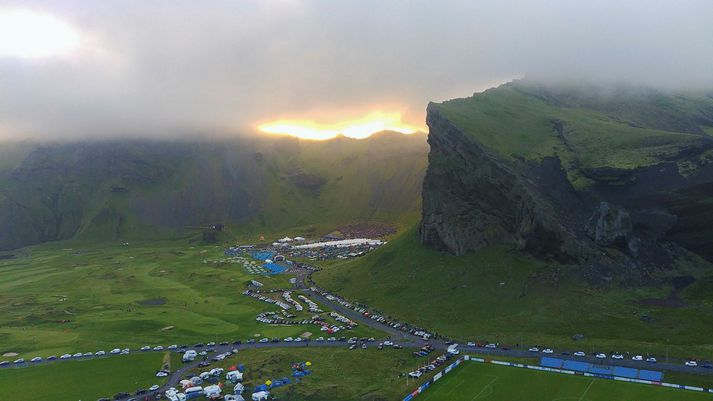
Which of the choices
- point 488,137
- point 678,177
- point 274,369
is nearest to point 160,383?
point 274,369

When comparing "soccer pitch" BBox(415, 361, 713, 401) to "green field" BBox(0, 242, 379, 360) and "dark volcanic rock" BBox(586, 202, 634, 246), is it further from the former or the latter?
"dark volcanic rock" BBox(586, 202, 634, 246)

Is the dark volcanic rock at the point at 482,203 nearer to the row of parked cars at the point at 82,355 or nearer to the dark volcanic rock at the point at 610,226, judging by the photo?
the dark volcanic rock at the point at 610,226

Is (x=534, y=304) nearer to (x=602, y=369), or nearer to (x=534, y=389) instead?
(x=602, y=369)

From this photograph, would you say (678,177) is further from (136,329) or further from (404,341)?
(136,329)

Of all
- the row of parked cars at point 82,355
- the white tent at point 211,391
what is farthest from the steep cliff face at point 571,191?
the row of parked cars at point 82,355

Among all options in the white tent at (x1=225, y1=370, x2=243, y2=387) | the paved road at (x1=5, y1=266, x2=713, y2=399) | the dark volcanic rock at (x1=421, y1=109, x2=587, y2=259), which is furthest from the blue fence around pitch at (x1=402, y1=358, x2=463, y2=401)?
the dark volcanic rock at (x1=421, y1=109, x2=587, y2=259)
